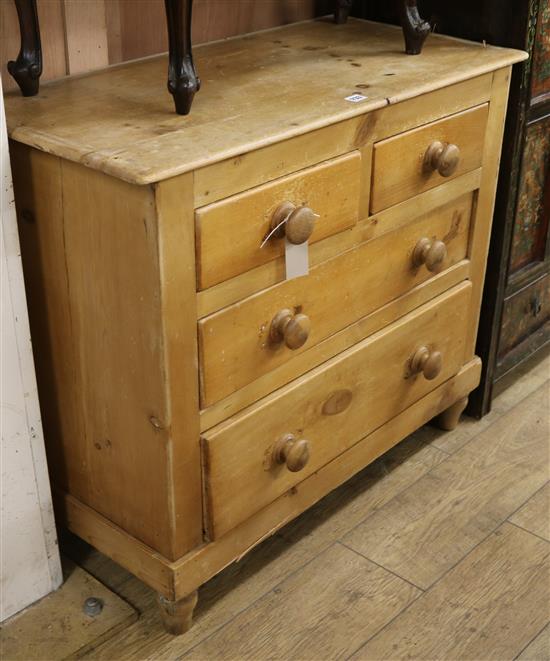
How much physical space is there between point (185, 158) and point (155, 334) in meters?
0.27

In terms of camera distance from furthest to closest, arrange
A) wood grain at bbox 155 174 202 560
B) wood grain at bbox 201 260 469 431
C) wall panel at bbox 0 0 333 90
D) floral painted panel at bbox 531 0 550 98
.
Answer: floral painted panel at bbox 531 0 550 98 → wall panel at bbox 0 0 333 90 → wood grain at bbox 201 260 469 431 → wood grain at bbox 155 174 202 560

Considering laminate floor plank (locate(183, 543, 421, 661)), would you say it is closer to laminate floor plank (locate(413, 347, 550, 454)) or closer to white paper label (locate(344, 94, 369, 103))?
laminate floor plank (locate(413, 347, 550, 454))

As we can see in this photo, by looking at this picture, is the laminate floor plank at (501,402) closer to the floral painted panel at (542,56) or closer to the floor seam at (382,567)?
the floor seam at (382,567)

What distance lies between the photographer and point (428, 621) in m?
1.73

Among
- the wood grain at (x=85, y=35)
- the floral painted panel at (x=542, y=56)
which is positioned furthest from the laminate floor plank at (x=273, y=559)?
the wood grain at (x=85, y=35)

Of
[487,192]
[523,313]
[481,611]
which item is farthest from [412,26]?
[481,611]

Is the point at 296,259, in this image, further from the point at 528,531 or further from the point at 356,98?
the point at 528,531

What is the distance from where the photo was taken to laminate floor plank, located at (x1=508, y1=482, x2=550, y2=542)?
1.96m

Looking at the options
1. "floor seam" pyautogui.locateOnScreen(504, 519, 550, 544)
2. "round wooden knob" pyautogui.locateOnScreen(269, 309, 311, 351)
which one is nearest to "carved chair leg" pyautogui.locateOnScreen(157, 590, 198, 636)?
"round wooden knob" pyautogui.locateOnScreen(269, 309, 311, 351)

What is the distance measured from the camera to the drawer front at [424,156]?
1.67m

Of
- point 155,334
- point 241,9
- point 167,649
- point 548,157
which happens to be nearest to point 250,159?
point 155,334

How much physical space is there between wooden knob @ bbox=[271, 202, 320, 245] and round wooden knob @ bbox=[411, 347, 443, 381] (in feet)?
1.74

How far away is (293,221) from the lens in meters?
1.48

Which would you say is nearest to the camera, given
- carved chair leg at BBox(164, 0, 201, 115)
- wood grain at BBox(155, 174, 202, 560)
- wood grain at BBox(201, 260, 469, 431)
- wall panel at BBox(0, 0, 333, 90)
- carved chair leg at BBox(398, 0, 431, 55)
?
wood grain at BBox(155, 174, 202, 560)
